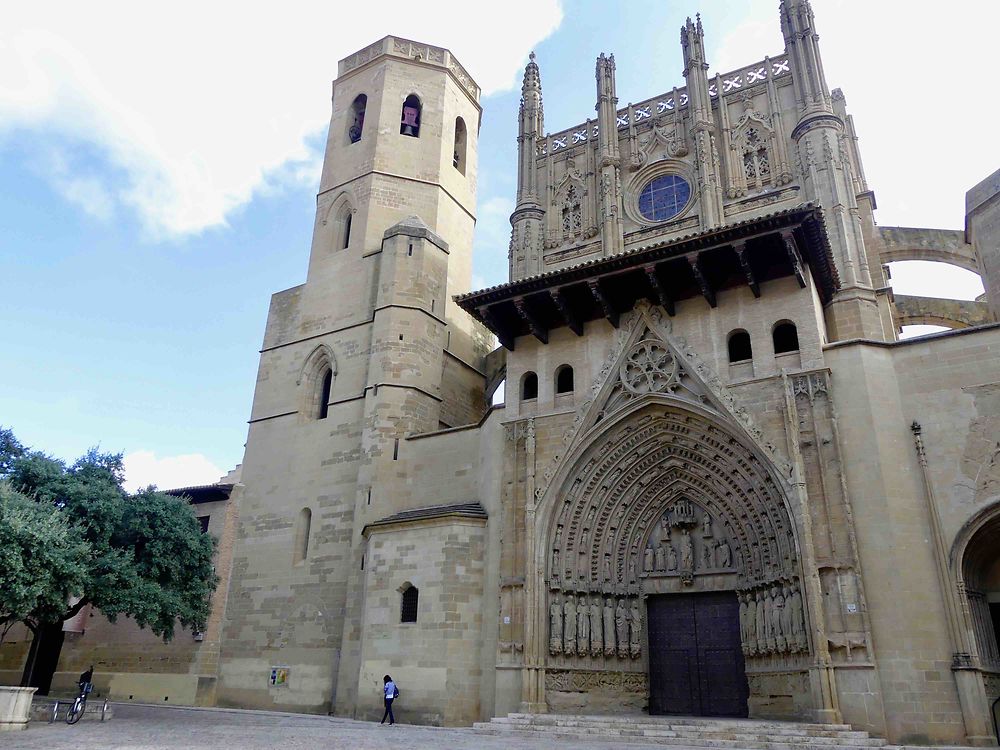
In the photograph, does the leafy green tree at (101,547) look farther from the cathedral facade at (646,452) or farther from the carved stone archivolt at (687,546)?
the carved stone archivolt at (687,546)

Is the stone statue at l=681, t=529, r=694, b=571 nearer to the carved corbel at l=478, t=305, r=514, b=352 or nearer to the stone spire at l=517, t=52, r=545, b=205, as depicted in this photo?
the carved corbel at l=478, t=305, r=514, b=352

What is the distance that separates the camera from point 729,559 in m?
13.2

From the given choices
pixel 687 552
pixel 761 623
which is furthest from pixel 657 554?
pixel 761 623

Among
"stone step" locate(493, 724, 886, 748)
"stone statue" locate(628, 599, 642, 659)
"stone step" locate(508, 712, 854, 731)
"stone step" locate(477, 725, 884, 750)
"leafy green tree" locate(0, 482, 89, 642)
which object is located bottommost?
"stone step" locate(477, 725, 884, 750)

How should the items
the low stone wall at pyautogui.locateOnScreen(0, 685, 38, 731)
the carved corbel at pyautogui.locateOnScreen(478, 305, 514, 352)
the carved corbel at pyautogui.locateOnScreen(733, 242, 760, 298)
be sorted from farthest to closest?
the carved corbel at pyautogui.locateOnScreen(478, 305, 514, 352) → the carved corbel at pyautogui.locateOnScreen(733, 242, 760, 298) → the low stone wall at pyautogui.locateOnScreen(0, 685, 38, 731)

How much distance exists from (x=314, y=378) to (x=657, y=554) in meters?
10.6

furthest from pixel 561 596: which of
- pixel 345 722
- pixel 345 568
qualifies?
pixel 345 568

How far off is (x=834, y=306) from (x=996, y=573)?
5399mm

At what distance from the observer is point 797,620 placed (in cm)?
1139

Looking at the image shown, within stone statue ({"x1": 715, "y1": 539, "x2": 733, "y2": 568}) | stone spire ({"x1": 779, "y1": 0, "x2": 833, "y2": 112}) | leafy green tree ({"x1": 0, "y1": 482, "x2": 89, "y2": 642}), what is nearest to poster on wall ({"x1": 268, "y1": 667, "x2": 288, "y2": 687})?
leafy green tree ({"x1": 0, "y1": 482, "x2": 89, "y2": 642})

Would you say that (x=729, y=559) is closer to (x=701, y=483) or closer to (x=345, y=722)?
(x=701, y=483)

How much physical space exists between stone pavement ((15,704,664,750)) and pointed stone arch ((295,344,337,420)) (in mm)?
8003

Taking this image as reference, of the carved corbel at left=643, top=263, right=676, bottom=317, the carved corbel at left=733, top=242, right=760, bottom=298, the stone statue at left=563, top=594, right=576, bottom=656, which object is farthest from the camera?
the carved corbel at left=643, top=263, right=676, bottom=317

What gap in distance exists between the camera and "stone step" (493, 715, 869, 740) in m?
10.1
